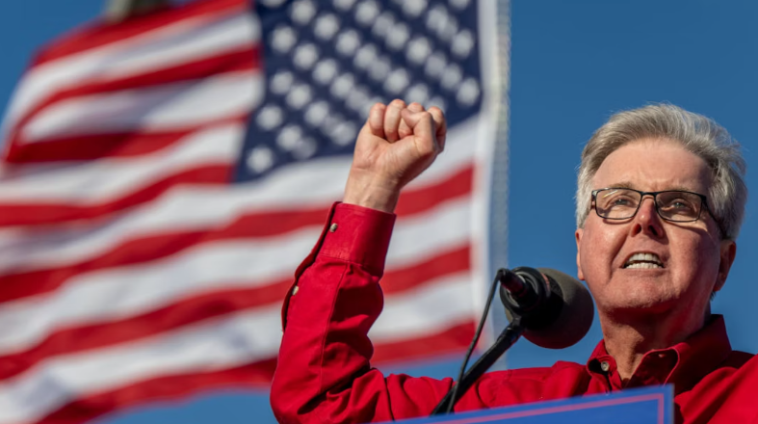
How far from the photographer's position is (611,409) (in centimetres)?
186

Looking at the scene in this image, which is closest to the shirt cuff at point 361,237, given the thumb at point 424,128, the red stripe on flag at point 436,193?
the thumb at point 424,128

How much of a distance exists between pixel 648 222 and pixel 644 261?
0.09 metres

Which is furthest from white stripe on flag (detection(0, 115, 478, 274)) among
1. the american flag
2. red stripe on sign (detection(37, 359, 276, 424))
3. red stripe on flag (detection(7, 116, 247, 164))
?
red stripe on sign (detection(37, 359, 276, 424))

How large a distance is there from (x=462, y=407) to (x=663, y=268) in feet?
2.02

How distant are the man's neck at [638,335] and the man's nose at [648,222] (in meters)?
0.20

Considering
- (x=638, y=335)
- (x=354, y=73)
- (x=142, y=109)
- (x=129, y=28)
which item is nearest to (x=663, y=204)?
(x=638, y=335)

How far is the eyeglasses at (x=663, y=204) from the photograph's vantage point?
2.94 metres

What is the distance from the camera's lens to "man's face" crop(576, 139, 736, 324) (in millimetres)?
2842

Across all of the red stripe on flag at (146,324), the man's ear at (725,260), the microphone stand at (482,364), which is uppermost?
the man's ear at (725,260)

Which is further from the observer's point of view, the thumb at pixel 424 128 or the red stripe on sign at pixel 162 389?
the red stripe on sign at pixel 162 389

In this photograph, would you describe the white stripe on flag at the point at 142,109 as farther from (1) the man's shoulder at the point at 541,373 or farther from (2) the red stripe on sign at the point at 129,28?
(1) the man's shoulder at the point at 541,373

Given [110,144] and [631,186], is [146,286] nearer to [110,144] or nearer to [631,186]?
[110,144]

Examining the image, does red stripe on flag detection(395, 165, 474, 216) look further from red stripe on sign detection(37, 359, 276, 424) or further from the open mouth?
the open mouth

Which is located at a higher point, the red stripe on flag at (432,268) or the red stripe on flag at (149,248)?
the red stripe on flag at (149,248)
